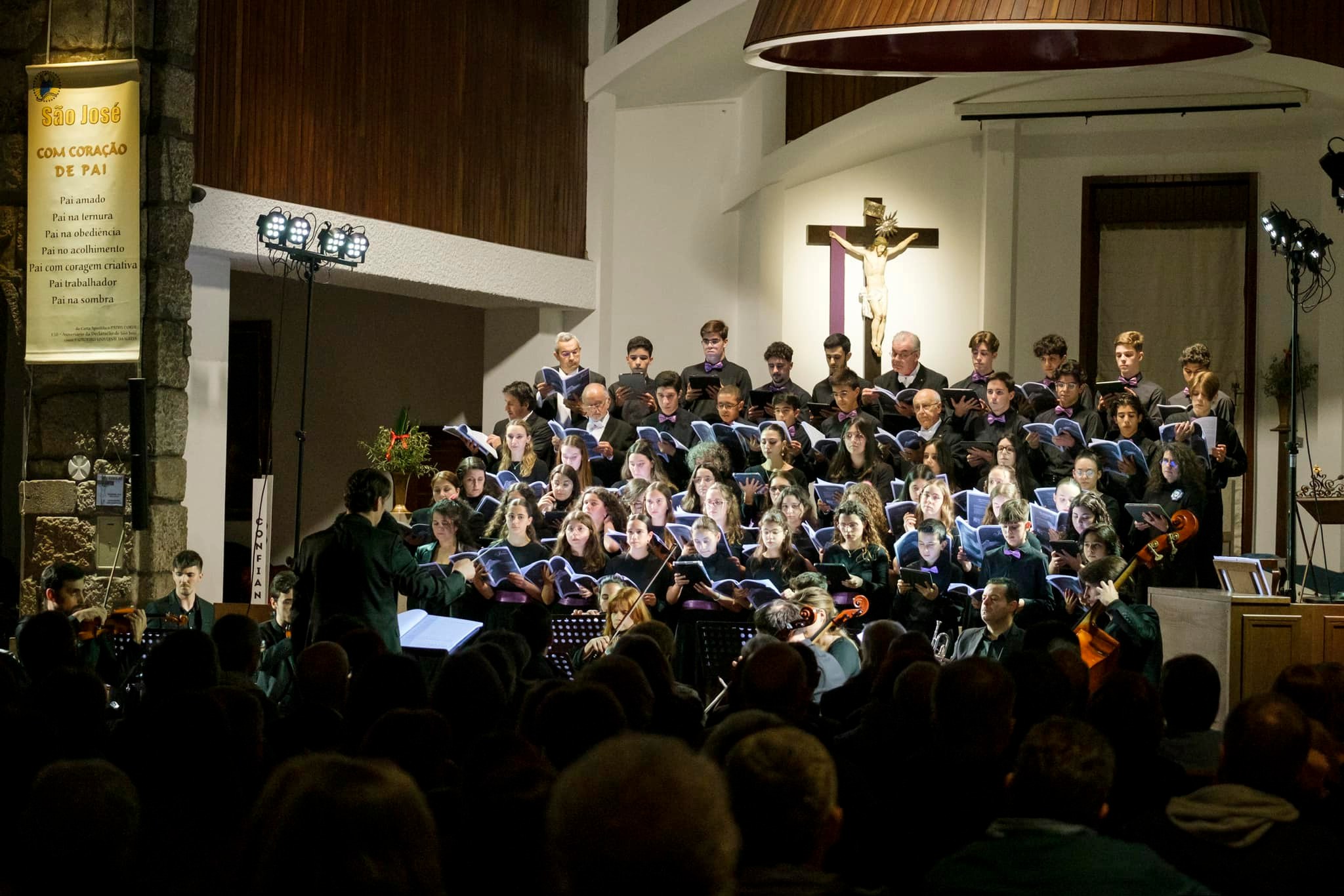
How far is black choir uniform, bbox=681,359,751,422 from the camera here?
953 centimetres

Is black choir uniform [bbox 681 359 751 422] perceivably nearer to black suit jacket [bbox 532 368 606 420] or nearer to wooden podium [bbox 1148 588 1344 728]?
black suit jacket [bbox 532 368 606 420]

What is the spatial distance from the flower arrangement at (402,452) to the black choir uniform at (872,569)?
134 inches

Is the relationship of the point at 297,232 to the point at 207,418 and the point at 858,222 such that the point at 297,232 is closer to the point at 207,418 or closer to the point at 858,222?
the point at 207,418

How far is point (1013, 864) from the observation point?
84.7 inches

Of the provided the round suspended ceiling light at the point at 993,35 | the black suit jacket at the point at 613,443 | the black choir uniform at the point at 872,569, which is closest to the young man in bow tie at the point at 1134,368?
the black choir uniform at the point at 872,569

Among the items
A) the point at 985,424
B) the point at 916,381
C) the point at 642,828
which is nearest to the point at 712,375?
the point at 916,381

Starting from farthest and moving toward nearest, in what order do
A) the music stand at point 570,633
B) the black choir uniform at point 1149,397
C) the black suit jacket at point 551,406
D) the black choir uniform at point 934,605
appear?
the black suit jacket at point 551,406
the black choir uniform at point 1149,397
the black choir uniform at point 934,605
the music stand at point 570,633

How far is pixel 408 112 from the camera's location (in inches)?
428

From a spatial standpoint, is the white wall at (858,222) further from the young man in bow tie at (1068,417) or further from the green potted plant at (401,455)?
the young man in bow tie at (1068,417)

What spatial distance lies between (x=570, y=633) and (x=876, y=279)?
6794 millimetres

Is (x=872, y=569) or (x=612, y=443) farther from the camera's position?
(x=612, y=443)

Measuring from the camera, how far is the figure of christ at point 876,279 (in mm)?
12719

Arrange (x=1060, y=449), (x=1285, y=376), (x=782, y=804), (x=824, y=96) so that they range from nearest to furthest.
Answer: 1. (x=782, y=804)
2. (x=1060, y=449)
3. (x=1285, y=376)
4. (x=824, y=96)

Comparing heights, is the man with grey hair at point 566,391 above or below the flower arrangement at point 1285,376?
below
